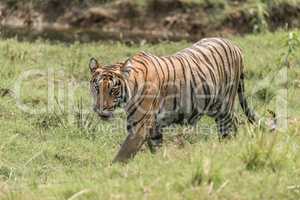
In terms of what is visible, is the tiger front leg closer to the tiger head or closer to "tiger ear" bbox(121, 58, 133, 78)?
the tiger head

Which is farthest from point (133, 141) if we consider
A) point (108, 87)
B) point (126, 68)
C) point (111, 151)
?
point (111, 151)

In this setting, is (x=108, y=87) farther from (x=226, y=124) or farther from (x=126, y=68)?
(x=226, y=124)

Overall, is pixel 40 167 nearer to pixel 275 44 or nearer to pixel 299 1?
pixel 275 44

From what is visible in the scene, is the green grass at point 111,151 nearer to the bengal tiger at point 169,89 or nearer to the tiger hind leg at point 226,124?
the tiger hind leg at point 226,124

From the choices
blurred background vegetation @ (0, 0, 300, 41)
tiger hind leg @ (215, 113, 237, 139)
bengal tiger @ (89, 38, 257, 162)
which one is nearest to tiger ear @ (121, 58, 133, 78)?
bengal tiger @ (89, 38, 257, 162)

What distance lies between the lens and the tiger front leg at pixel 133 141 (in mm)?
6930

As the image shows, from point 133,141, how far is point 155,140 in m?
0.72

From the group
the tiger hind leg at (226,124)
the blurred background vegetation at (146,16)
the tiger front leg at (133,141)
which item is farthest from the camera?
the blurred background vegetation at (146,16)

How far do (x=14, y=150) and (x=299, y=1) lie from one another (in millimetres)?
18327

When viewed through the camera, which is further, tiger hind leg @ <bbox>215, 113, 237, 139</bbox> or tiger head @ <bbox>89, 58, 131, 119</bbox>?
tiger hind leg @ <bbox>215, 113, 237, 139</bbox>

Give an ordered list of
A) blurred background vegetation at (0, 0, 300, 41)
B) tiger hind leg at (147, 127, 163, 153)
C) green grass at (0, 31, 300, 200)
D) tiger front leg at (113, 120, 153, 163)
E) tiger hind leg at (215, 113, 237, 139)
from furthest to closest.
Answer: blurred background vegetation at (0, 0, 300, 41) → tiger hind leg at (215, 113, 237, 139) → tiger hind leg at (147, 127, 163, 153) → tiger front leg at (113, 120, 153, 163) → green grass at (0, 31, 300, 200)

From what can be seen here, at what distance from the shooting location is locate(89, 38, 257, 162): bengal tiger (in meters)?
6.94

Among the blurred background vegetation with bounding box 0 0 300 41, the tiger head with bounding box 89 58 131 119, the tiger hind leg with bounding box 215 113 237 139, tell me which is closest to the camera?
the tiger head with bounding box 89 58 131 119

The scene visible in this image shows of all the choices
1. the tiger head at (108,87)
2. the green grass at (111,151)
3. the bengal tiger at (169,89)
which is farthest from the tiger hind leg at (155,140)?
the tiger head at (108,87)
